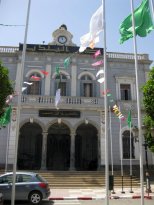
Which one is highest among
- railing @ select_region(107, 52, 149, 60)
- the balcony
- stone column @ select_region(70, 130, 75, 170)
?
railing @ select_region(107, 52, 149, 60)

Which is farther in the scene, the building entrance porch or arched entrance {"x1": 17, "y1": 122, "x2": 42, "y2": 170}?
the building entrance porch

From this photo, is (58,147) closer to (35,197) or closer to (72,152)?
(72,152)

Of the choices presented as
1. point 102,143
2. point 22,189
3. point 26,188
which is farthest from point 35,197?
point 102,143

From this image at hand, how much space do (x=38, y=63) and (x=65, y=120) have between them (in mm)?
6463

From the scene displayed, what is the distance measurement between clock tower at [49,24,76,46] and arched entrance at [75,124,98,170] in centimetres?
884

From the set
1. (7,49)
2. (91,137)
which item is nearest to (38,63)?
(7,49)

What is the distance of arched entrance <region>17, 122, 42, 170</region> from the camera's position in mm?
25953

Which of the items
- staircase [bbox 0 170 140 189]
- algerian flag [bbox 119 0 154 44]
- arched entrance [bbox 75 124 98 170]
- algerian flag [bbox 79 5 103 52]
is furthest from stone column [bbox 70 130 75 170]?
algerian flag [bbox 119 0 154 44]

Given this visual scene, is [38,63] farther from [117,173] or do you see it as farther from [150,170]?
[150,170]

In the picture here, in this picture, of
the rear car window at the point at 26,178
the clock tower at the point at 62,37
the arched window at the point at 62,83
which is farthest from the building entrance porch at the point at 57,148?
the rear car window at the point at 26,178

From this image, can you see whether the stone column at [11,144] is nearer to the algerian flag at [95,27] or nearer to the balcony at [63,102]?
the balcony at [63,102]

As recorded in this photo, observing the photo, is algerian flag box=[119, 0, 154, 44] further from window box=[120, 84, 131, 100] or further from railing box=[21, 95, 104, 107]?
window box=[120, 84, 131, 100]

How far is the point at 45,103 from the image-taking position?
83.7 feet

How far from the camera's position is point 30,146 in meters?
26.8
